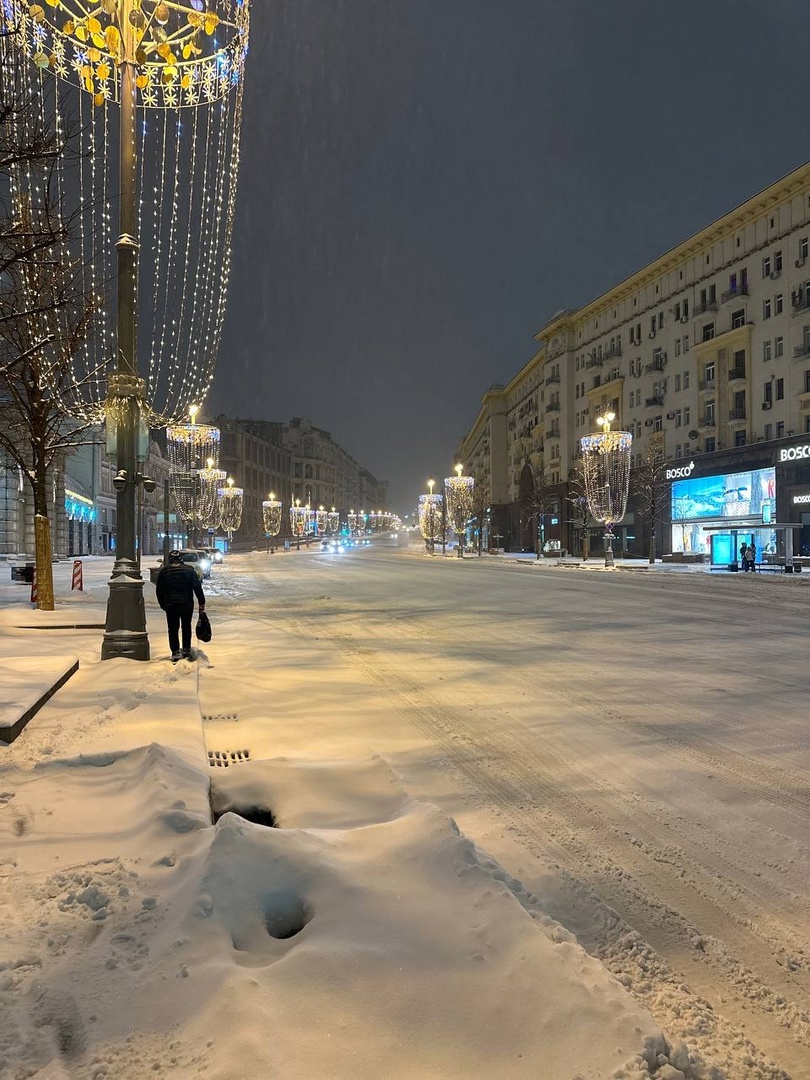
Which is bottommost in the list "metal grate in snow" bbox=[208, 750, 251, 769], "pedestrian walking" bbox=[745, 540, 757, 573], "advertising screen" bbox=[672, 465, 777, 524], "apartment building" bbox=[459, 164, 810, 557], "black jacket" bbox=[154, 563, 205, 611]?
"metal grate in snow" bbox=[208, 750, 251, 769]

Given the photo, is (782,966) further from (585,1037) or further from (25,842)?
(25,842)

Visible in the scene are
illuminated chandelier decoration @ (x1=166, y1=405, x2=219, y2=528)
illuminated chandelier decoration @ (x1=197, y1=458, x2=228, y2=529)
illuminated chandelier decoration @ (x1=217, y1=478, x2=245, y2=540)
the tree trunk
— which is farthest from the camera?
illuminated chandelier decoration @ (x1=217, y1=478, x2=245, y2=540)

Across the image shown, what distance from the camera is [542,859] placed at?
3.87 m

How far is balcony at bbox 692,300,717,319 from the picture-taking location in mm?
47625

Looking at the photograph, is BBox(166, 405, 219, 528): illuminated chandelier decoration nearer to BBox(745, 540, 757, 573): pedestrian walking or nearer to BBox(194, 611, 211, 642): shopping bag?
BBox(194, 611, 211, 642): shopping bag

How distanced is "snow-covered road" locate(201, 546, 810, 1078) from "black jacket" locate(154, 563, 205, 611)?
241 centimetres

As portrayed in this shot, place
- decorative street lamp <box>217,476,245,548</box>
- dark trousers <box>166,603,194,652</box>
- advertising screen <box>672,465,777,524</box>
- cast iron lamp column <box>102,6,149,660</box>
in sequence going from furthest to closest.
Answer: decorative street lamp <box>217,476,245,548</box> → advertising screen <box>672,465,777,524</box> → dark trousers <box>166,603,194,652</box> → cast iron lamp column <box>102,6,149,660</box>

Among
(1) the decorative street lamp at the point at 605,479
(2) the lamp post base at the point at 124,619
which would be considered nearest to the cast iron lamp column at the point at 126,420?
(2) the lamp post base at the point at 124,619

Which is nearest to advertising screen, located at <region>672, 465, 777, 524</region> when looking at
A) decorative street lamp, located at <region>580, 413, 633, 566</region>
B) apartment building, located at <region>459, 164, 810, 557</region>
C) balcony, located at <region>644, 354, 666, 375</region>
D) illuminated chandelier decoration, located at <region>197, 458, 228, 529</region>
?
apartment building, located at <region>459, 164, 810, 557</region>

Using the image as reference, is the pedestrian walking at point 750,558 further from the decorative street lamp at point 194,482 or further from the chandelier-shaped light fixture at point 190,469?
the decorative street lamp at point 194,482

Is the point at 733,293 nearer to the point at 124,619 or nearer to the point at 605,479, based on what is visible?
the point at 605,479

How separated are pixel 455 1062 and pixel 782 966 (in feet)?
5.40

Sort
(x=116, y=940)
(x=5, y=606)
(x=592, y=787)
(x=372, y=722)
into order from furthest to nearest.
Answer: (x=5, y=606) < (x=372, y=722) < (x=592, y=787) < (x=116, y=940)

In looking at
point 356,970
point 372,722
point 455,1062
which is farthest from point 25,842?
point 372,722
